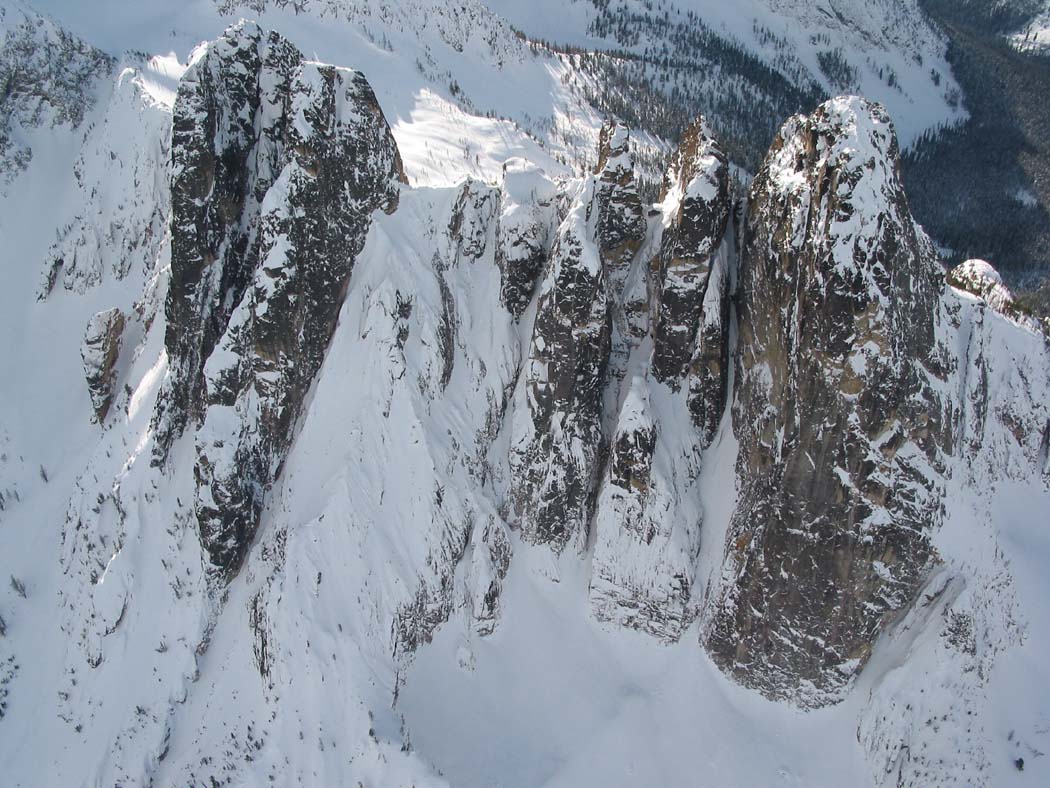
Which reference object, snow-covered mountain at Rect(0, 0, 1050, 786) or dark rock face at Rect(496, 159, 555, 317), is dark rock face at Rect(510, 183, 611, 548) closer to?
snow-covered mountain at Rect(0, 0, 1050, 786)

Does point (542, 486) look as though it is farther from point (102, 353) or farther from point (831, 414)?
point (102, 353)

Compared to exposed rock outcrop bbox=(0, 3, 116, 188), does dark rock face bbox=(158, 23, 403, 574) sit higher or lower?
higher

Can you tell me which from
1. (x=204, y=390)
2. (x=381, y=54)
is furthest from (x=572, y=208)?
(x=381, y=54)

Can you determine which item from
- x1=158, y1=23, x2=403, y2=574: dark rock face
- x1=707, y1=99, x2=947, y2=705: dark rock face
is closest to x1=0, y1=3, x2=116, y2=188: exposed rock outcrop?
x1=158, y1=23, x2=403, y2=574: dark rock face

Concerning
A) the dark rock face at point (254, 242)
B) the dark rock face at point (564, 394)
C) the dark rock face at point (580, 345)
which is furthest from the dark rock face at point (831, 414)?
the dark rock face at point (254, 242)

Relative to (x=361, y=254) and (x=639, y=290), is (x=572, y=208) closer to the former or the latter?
(x=639, y=290)

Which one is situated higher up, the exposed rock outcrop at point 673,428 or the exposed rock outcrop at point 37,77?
the exposed rock outcrop at point 673,428

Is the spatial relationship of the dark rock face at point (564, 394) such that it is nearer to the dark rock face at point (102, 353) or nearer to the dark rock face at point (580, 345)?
the dark rock face at point (580, 345)
